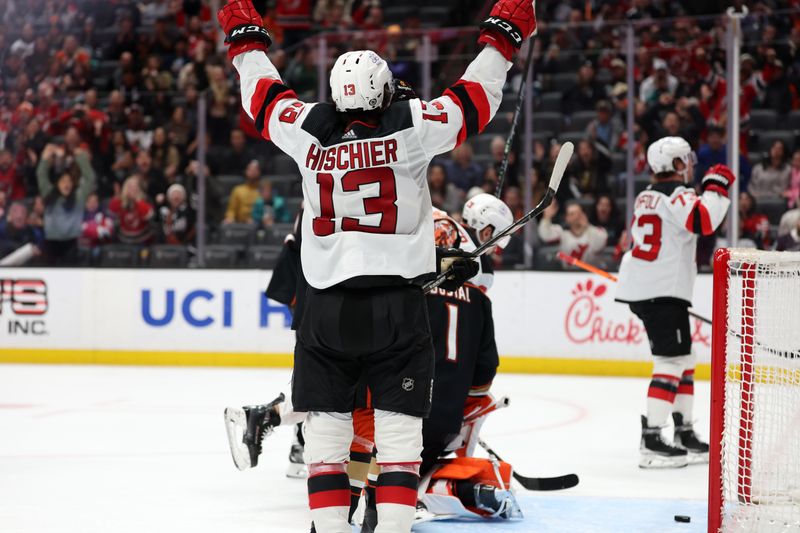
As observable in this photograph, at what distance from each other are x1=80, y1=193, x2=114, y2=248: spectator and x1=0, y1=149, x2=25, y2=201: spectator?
62 cm

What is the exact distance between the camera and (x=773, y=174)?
866 centimetres

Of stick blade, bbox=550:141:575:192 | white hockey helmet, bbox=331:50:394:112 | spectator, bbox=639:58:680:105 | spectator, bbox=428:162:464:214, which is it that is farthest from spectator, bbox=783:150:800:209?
white hockey helmet, bbox=331:50:394:112

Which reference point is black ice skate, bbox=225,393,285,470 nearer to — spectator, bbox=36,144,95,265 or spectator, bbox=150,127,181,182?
spectator, bbox=36,144,95,265

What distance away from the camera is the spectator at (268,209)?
9.60m

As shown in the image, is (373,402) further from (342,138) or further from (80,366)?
(80,366)

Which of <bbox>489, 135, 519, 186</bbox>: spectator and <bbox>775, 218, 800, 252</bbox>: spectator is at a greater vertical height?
<bbox>489, 135, 519, 186</bbox>: spectator

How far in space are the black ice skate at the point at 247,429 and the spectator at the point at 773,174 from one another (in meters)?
5.37

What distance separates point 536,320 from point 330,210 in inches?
226

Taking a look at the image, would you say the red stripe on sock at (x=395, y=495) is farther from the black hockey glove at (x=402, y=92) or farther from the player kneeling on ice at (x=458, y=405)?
the black hockey glove at (x=402, y=92)

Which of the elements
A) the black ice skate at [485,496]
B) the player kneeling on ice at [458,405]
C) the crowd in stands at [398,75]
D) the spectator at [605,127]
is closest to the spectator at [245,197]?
the crowd in stands at [398,75]

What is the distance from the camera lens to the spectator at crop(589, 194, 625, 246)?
27.8ft

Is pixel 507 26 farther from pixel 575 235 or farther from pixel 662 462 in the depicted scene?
pixel 575 235

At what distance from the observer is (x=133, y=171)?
995 cm

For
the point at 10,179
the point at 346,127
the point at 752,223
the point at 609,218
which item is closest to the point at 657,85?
the point at 609,218
